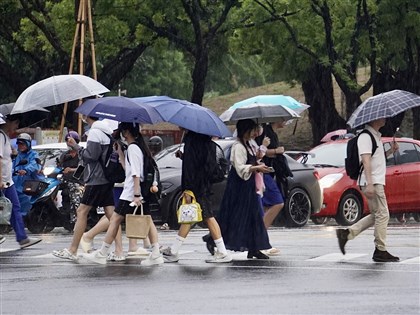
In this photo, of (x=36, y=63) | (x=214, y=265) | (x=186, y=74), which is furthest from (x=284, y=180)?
(x=186, y=74)

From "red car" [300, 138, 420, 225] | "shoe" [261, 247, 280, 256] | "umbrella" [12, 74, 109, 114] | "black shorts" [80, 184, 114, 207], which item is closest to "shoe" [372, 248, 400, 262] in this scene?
"shoe" [261, 247, 280, 256]

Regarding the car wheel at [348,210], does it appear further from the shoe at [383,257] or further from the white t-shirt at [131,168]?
the white t-shirt at [131,168]

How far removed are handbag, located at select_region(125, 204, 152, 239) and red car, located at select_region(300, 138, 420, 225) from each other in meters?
10.1

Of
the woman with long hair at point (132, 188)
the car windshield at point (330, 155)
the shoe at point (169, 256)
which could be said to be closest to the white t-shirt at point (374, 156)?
the shoe at point (169, 256)

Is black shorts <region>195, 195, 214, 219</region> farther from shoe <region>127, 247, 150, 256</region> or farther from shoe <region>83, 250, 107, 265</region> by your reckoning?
shoe <region>127, 247, 150, 256</region>

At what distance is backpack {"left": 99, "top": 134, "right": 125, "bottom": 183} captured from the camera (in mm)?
15500

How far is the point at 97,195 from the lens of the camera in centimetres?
1566

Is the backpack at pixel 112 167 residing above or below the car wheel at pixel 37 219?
above

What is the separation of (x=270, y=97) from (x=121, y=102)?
2.56 metres

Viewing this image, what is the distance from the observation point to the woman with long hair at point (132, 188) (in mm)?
14891

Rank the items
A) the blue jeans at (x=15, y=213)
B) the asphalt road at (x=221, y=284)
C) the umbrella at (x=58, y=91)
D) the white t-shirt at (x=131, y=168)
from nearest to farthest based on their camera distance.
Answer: the asphalt road at (x=221, y=284), the white t-shirt at (x=131, y=168), the umbrella at (x=58, y=91), the blue jeans at (x=15, y=213)

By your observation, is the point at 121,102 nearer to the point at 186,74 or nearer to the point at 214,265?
the point at 214,265

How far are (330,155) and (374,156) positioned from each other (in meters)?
10.6

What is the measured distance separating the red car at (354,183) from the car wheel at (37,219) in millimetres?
5131
